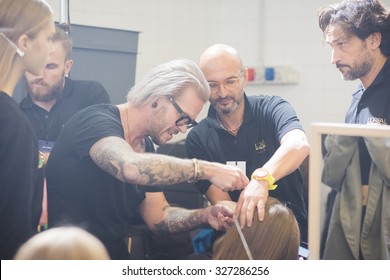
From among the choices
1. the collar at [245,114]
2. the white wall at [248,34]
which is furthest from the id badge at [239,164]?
the white wall at [248,34]

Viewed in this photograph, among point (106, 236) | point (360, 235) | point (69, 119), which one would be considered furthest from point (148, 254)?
point (360, 235)

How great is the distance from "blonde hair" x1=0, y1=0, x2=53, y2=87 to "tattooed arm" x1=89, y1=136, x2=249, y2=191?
375 mm

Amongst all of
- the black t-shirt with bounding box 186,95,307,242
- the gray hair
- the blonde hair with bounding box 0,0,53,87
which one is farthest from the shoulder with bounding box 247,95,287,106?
the blonde hair with bounding box 0,0,53,87

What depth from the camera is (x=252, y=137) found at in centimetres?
170

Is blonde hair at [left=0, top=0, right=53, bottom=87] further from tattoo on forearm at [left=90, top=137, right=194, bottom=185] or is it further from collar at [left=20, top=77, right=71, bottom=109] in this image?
tattoo on forearm at [left=90, top=137, right=194, bottom=185]

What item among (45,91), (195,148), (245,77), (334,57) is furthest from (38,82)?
(334,57)

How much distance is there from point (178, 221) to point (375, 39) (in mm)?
853

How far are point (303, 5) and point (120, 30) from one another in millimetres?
599

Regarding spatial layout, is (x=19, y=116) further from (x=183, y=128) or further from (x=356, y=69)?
(x=356, y=69)

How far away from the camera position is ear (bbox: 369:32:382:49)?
1.63 meters

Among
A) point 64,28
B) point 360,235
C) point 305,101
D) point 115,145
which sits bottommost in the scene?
point 360,235

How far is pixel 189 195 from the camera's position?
1696 mm

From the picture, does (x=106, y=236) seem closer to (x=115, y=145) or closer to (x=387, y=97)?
(x=115, y=145)

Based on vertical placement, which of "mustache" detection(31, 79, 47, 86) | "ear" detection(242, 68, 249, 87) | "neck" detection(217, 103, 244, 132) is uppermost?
"ear" detection(242, 68, 249, 87)
